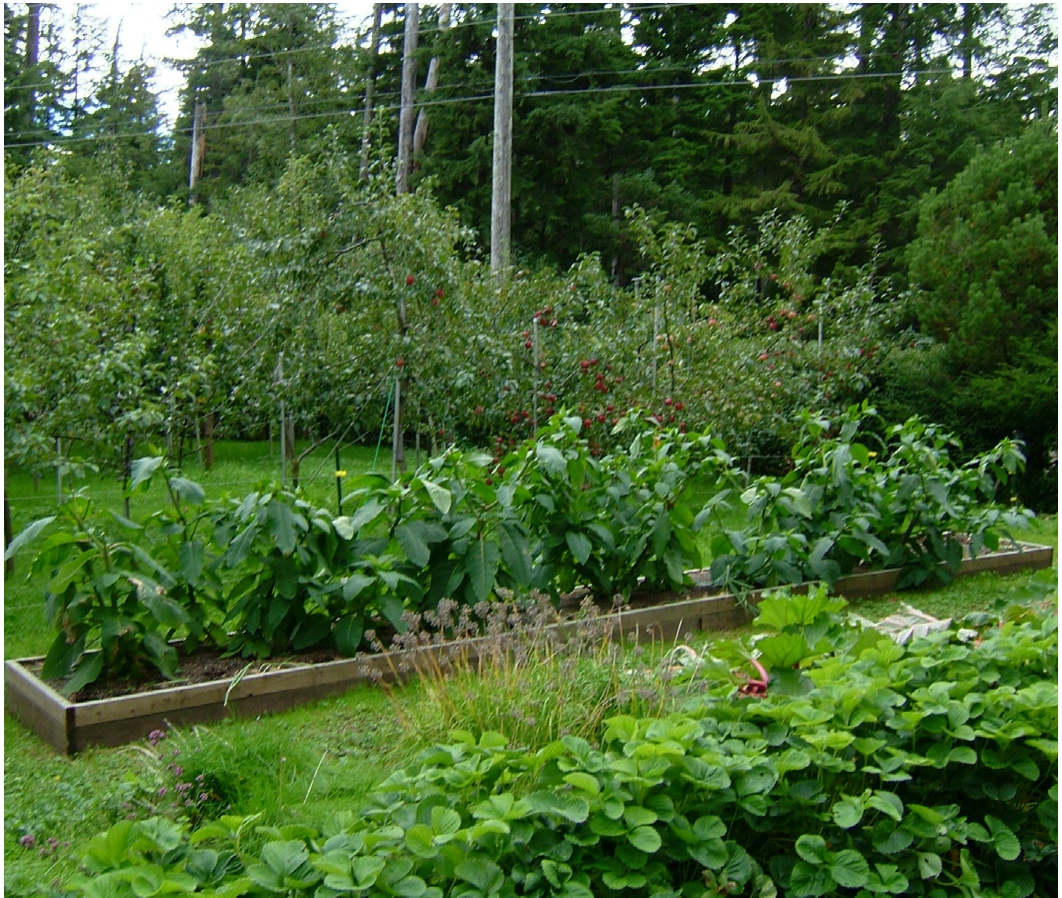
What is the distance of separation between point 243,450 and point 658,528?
11366mm

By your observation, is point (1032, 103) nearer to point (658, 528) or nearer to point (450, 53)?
point (450, 53)

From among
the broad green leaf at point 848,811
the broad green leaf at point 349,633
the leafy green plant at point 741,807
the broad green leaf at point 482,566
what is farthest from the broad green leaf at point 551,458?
the broad green leaf at point 848,811

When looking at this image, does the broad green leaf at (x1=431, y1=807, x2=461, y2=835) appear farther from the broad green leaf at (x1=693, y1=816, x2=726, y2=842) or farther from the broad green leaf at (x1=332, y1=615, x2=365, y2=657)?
the broad green leaf at (x1=332, y1=615, x2=365, y2=657)

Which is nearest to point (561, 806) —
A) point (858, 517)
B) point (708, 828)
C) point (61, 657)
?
point (708, 828)

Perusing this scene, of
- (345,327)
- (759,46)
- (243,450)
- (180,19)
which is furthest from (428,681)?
(180,19)

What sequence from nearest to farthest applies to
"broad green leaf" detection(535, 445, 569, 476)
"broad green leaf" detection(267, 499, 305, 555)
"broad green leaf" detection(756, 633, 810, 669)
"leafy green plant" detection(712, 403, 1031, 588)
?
1. "broad green leaf" detection(756, 633, 810, 669)
2. "broad green leaf" detection(267, 499, 305, 555)
3. "broad green leaf" detection(535, 445, 569, 476)
4. "leafy green plant" detection(712, 403, 1031, 588)

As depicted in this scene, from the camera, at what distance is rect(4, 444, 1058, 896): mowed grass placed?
2795 millimetres

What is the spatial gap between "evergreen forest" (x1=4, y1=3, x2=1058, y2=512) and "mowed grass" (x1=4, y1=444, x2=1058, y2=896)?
2.26 meters

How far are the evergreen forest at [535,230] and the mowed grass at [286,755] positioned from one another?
2.26 m

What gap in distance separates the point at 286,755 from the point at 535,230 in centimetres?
1822

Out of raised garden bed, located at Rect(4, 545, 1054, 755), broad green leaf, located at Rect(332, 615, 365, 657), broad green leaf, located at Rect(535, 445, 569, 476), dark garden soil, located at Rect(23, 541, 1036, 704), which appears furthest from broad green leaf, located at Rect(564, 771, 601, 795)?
broad green leaf, located at Rect(535, 445, 569, 476)

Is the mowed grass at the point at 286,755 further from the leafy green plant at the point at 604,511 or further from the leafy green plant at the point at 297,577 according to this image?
the leafy green plant at the point at 604,511

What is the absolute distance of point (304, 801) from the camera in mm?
2980

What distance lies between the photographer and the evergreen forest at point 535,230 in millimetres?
7672
